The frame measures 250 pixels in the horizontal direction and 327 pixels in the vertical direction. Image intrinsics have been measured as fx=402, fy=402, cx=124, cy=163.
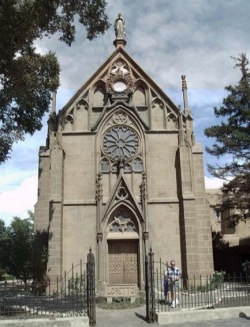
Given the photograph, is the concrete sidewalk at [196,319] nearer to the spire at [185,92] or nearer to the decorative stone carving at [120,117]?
the decorative stone carving at [120,117]

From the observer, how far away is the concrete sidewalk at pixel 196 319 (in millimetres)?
11562

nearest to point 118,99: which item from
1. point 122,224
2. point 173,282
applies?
point 122,224

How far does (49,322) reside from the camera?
11.0m

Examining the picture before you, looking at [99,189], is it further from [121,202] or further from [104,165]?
[104,165]

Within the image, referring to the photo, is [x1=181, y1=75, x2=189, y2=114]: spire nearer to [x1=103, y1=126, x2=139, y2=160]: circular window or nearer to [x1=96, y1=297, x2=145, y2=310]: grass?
[x1=103, y1=126, x2=139, y2=160]: circular window

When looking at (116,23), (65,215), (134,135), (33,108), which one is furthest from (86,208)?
(116,23)

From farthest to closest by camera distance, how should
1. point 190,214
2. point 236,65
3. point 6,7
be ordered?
point 236,65, point 190,214, point 6,7

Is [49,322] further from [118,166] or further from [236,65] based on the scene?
[236,65]

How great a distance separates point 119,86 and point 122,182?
20.7 feet

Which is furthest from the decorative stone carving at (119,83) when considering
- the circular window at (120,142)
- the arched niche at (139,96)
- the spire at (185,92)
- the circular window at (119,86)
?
the spire at (185,92)

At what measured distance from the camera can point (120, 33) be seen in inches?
1065

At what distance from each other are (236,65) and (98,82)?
916 centimetres

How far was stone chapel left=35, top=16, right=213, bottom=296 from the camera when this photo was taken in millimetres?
21547

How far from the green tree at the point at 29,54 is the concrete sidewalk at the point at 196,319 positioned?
350 inches
